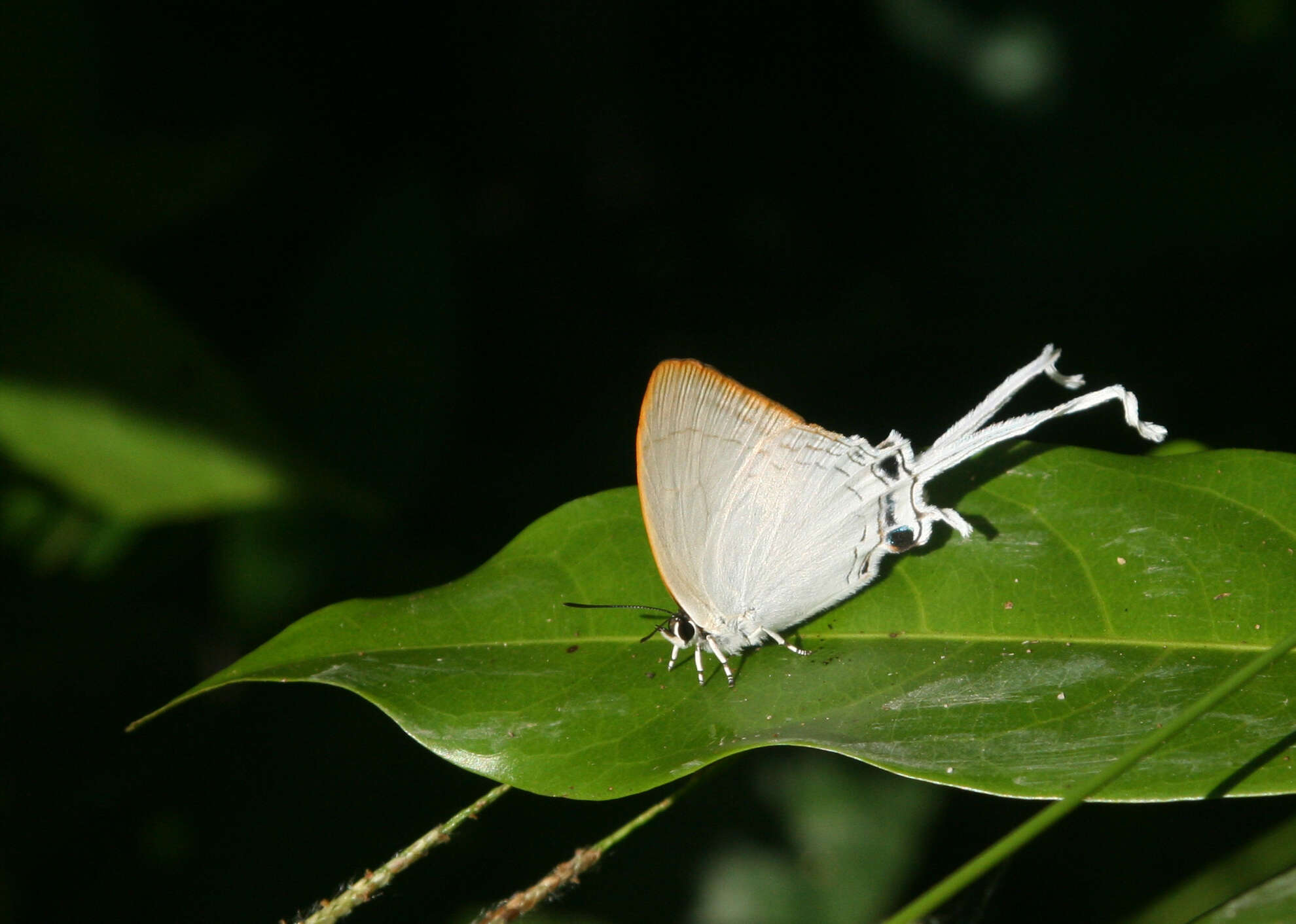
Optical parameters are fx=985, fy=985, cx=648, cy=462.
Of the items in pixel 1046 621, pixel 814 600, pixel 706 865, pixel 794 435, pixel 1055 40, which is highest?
pixel 1055 40

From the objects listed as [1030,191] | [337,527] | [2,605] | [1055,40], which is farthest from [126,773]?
[1055,40]

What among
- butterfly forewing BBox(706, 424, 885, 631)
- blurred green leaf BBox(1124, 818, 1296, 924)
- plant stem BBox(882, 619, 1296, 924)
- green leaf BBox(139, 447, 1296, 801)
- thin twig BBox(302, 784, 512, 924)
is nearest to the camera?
plant stem BBox(882, 619, 1296, 924)

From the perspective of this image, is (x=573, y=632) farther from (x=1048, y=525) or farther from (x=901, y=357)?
(x=901, y=357)

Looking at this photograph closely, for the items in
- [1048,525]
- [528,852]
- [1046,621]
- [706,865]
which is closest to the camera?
[1046,621]

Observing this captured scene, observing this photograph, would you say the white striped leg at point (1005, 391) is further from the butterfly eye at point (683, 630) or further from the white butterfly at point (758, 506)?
the butterfly eye at point (683, 630)

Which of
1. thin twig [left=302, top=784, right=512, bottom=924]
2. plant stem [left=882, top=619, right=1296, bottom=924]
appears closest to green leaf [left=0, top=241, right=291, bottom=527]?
thin twig [left=302, top=784, right=512, bottom=924]

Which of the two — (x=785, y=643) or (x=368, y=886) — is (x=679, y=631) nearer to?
(x=785, y=643)

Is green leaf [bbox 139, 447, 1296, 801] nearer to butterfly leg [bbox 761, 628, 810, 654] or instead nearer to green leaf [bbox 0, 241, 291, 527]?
butterfly leg [bbox 761, 628, 810, 654]
